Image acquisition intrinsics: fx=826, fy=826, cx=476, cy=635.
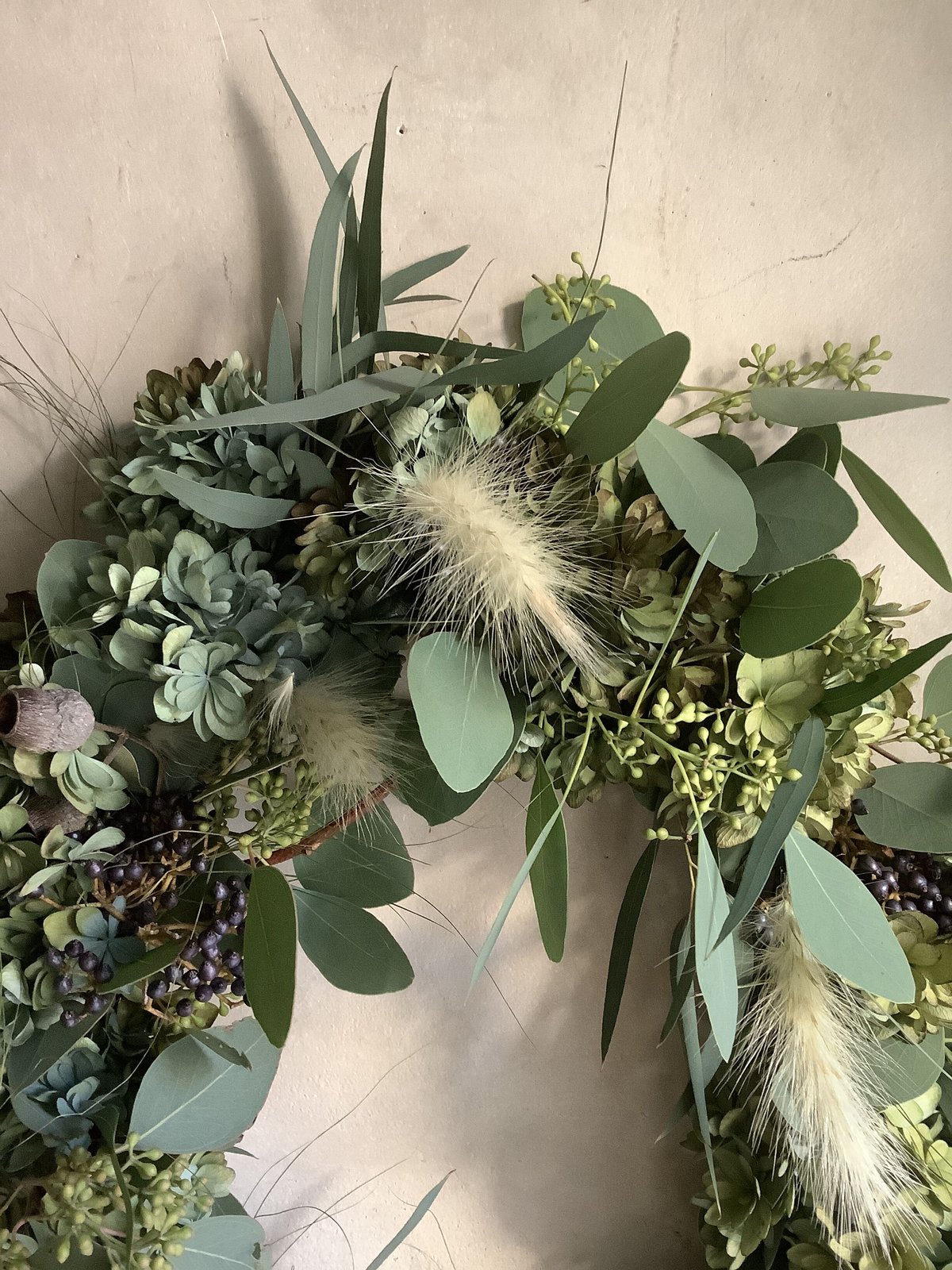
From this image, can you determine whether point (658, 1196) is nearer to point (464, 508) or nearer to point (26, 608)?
point (464, 508)

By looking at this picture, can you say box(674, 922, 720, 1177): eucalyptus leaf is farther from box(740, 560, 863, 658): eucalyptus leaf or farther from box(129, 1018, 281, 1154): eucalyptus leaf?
box(129, 1018, 281, 1154): eucalyptus leaf

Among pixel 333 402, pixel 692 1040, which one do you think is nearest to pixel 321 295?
pixel 333 402

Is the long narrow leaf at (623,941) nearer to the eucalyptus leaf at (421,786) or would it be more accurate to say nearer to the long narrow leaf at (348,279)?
the eucalyptus leaf at (421,786)

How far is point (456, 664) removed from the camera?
72 centimetres

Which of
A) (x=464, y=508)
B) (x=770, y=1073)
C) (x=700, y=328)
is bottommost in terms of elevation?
(x=770, y=1073)

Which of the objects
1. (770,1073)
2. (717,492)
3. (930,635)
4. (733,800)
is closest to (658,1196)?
(770,1073)

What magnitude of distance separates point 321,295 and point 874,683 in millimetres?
622

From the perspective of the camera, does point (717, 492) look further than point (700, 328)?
No

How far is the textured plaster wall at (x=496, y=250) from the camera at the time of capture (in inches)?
34.4

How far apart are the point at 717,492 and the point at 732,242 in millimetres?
440

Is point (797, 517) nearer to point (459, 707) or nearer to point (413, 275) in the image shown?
point (459, 707)

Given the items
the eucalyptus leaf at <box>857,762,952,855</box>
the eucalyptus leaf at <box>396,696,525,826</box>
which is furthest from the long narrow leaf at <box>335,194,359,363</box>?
the eucalyptus leaf at <box>857,762,952,855</box>

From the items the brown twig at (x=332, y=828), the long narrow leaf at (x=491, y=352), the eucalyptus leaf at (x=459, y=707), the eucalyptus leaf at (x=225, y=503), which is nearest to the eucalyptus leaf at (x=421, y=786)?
the brown twig at (x=332, y=828)

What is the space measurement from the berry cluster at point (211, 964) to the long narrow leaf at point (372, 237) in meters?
0.57
